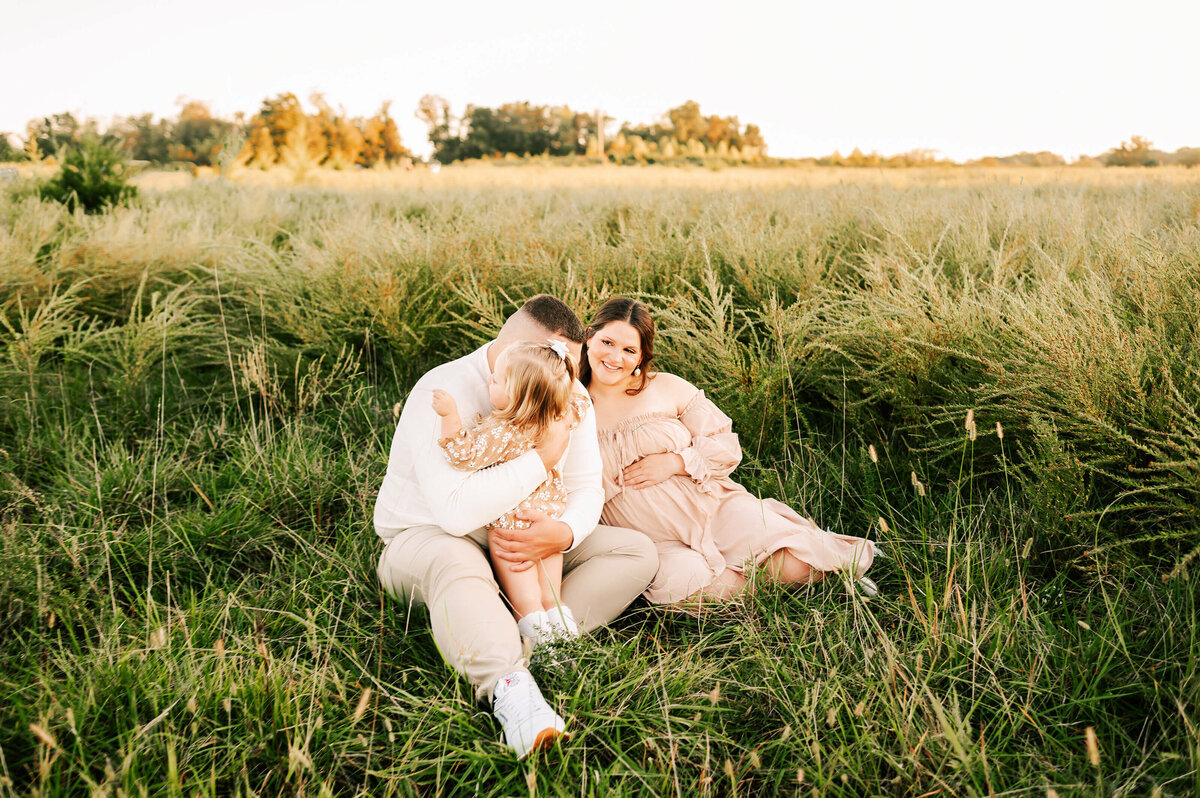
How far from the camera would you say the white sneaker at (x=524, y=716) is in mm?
1654

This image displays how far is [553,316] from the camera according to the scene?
95.0 inches

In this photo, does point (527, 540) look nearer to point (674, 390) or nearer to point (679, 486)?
point (679, 486)

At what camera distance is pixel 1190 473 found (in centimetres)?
201

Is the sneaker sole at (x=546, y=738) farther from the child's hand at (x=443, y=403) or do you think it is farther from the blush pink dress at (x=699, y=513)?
the child's hand at (x=443, y=403)

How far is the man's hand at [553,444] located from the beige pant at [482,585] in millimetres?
338

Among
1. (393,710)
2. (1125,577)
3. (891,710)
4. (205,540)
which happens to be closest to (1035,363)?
(1125,577)

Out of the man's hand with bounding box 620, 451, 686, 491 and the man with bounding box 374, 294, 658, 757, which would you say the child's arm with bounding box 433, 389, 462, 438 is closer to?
the man with bounding box 374, 294, 658, 757

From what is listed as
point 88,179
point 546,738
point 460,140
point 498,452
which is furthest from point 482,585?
point 460,140

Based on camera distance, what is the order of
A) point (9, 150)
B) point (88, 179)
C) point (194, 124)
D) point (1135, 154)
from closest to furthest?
point (88, 179)
point (9, 150)
point (1135, 154)
point (194, 124)

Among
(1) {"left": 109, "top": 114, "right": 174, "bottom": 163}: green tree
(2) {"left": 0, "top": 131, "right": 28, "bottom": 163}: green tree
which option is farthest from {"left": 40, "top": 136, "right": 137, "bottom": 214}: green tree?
(1) {"left": 109, "top": 114, "right": 174, "bottom": 163}: green tree

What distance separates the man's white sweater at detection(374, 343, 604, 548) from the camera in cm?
218

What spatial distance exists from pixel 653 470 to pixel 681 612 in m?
0.62

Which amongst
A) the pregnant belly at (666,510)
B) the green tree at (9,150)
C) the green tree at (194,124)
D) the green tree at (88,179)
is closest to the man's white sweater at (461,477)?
the pregnant belly at (666,510)

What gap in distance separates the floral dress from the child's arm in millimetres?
20
